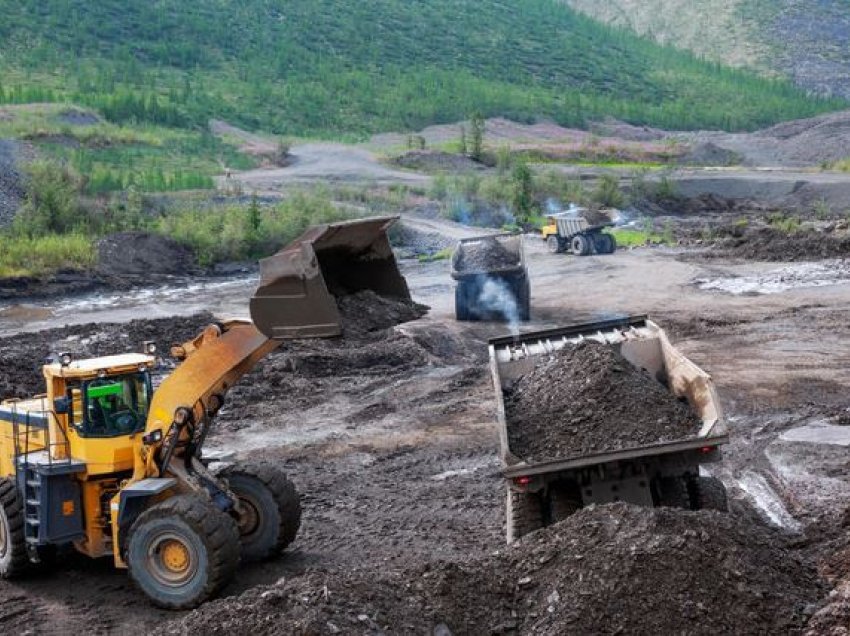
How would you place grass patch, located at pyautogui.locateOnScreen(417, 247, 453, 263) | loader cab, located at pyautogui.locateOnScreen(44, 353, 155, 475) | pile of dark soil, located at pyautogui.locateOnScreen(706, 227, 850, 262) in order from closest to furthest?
loader cab, located at pyautogui.locateOnScreen(44, 353, 155, 475)
pile of dark soil, located at pyautogui.locateOnScreen(706, 227, 850, 262)
grass patch, located at pyautogui.locateOnScreen(417, 247, 453, 263)

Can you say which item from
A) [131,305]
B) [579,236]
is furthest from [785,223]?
[131,305]

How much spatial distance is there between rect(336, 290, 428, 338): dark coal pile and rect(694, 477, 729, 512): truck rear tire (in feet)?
9.65

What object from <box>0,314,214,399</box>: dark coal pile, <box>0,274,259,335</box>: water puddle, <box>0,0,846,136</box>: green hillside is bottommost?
<box>0,274,259,335</box>: water puddle

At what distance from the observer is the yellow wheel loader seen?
9.86 metres

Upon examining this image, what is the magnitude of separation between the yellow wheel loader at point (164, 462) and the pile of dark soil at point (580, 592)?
78.1 inches

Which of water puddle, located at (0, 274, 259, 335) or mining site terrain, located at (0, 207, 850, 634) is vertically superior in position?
mining site terrain, located at (0, 207, 850, 634)

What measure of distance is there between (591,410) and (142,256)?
25.1 m

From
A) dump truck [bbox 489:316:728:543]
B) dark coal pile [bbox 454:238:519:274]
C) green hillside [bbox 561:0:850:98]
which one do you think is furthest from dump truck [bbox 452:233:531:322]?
green hillside [bbox 561:0:850:98]

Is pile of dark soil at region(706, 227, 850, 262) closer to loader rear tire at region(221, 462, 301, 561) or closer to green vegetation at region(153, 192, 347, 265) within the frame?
green vegetation at region(153, 192, 347, 265)

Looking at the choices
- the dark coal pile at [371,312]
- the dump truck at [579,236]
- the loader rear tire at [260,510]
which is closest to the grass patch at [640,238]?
the dump truck at [579,236]

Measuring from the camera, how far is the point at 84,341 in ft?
75.9

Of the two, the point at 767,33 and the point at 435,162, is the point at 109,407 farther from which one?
the point at 767,33

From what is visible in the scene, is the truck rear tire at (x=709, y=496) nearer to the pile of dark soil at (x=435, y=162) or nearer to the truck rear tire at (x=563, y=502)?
the truck rear tire at (x=563, y=502)

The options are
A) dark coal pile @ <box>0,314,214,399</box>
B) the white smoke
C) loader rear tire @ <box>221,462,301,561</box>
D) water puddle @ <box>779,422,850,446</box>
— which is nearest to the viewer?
loader rear tire @ <box>221,462,301,561</box>
